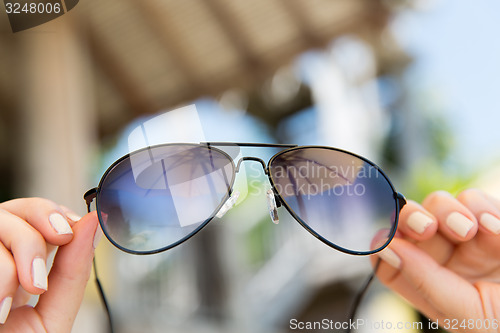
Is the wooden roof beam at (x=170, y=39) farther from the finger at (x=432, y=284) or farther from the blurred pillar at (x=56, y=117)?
the finger at (x=432, y=284)

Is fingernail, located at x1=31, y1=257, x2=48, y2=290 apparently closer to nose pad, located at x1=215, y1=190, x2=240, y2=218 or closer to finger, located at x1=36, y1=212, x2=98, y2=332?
finger, located at x1=36, y1=212, x2=98, y2=332

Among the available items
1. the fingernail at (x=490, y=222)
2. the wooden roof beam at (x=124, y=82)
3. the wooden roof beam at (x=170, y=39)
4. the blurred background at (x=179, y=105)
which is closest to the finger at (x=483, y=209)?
the fingernail at (x=490, y=222)

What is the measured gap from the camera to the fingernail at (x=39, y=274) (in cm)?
34

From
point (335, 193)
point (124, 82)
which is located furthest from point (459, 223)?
point (124, 82)

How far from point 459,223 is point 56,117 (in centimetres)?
191

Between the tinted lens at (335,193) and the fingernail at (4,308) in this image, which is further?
the tinted lens at (335,193)

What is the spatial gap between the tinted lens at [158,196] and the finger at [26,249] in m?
0.07

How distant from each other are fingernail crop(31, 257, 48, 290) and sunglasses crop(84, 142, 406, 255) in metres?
0.07

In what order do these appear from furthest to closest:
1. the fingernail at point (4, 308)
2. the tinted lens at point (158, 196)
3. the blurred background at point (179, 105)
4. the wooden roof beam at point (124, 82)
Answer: the wooden roof beam at point (124, 82) < the blurred background at point (179, 105) < the tinted lens at point (158, 196) < the fingernail at point (4, 308)

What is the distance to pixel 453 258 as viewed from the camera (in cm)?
51

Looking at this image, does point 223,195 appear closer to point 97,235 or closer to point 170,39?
point 97,235

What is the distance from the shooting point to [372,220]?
516mm

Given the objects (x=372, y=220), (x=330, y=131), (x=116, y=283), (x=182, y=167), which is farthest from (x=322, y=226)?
(x=330, y=131)

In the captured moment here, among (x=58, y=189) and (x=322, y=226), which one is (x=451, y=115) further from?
(x=322, y=226)
